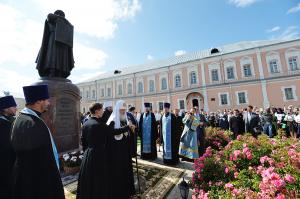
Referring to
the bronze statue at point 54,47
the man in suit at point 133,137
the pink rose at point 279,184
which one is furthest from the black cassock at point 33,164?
the bronze statue at point 54,47

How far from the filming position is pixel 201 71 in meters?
29.1

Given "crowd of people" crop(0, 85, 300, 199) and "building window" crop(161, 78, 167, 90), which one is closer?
"crowd of people" crop(0, 85, 300, 199)

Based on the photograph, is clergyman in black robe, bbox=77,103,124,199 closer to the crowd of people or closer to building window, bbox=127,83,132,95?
the crowd of people

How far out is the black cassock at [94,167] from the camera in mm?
2912

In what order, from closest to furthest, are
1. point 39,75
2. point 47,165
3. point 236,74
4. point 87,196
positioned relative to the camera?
1. point 47,165
2. point 87,196
3. point 39,75
4. point 236,74

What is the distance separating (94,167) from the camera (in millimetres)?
2965

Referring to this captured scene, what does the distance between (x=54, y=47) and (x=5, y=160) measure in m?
4.43

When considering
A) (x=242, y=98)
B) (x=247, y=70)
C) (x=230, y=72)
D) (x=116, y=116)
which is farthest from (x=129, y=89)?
(x=116, y=116)

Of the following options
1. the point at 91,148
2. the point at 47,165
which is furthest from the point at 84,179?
the point at 47,165

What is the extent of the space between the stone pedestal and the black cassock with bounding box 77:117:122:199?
2.78 metres

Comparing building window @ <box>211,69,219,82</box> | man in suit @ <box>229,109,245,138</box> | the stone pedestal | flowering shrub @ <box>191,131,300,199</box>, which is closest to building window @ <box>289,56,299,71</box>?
building window @ <box>211,69,219,82</box>

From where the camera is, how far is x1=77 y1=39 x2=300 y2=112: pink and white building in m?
24.0

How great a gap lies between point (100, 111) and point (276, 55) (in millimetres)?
28910

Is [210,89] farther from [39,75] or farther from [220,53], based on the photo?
[39,75]
